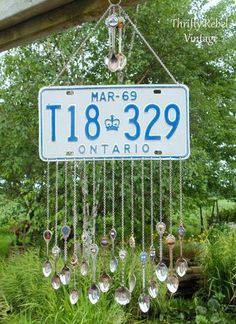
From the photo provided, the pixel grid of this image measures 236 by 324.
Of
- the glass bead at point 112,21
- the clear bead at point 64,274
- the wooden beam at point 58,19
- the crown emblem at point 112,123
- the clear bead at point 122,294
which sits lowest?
the clear bead at point 122,294

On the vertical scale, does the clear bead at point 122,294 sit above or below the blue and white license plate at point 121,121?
below

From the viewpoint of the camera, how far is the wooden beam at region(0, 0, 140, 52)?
1427 mm

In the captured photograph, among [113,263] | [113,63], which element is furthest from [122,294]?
[113,63]

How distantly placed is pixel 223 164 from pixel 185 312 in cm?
314

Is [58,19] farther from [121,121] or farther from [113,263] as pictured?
[113,263]

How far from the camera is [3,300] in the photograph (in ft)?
11.2

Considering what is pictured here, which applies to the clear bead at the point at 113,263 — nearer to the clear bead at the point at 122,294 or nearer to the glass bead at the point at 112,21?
the clear bead at the point at 122,294

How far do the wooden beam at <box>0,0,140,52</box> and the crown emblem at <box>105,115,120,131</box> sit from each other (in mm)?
327

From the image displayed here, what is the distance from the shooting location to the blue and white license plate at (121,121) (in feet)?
4.43

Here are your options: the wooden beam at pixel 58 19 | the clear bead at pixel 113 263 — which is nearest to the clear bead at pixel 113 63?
the wooden beam at pixel 58 19

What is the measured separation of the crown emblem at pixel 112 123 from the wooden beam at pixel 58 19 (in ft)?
1.07

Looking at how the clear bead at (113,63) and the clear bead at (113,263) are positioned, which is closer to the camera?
the clear bead at (113,63)

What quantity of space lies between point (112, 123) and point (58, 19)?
14.5 inches

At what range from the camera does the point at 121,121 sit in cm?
135
